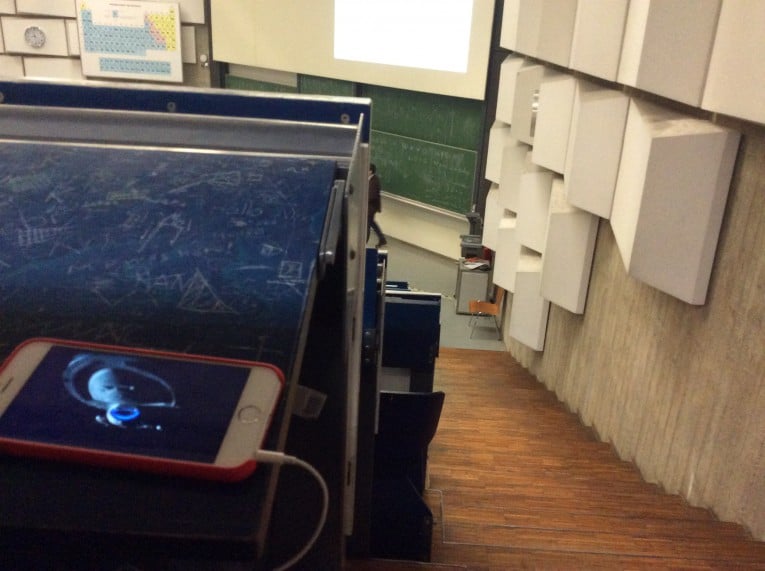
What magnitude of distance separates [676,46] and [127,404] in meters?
2.40

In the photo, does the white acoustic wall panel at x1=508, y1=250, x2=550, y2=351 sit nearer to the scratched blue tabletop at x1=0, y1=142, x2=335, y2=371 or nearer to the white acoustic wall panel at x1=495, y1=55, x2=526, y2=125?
the white acoustic wall panel at x1=495, y1=55, x2=526, y2=125

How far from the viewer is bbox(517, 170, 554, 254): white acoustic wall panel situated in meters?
4.20

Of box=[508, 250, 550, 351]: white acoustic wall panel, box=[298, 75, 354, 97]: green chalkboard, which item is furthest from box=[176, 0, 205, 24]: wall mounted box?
box=[508, 250, 550, 351]: white acoustic wall panel

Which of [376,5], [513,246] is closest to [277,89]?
[376,5]

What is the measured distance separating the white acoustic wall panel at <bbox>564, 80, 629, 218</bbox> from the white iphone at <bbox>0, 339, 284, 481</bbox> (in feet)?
8.96

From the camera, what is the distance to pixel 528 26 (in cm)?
411

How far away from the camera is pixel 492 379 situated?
176 inches

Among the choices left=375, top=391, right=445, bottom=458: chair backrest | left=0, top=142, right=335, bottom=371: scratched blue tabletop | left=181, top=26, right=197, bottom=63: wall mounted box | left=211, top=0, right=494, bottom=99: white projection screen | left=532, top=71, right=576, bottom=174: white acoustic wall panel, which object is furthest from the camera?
left=181, top=26, right=197, bottom=63: wall mounted box

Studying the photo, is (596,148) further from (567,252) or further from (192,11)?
(192,11)

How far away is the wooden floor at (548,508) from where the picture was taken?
2.04m

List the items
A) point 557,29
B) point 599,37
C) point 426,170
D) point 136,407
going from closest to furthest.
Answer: point 136,407
point 599,37
point 557,29
point 426,170

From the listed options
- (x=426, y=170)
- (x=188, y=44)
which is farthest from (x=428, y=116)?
(x=188, y=44)

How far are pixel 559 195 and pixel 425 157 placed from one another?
8.41ft

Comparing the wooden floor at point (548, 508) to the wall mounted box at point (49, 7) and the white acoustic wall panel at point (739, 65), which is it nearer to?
the white acoustic wall panel at point (739, 65)
